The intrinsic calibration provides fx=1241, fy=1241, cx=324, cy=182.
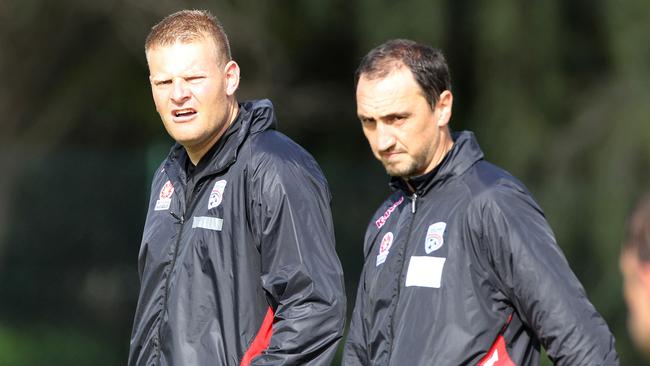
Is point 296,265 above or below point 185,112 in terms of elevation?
below

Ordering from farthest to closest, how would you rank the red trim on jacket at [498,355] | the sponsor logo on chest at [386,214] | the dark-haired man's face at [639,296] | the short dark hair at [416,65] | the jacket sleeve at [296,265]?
1. the sponsor logo on chest at [386,214]
2. the short dark hair at [416,65]
3. the red trim on jacket at [498,355]
4. the jacket sleeve at [296,265]
5. the dark-haired man's face at [639,296]

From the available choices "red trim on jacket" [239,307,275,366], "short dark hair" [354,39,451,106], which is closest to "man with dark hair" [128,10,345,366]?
"red trim on jacket" [239,307,275,366]

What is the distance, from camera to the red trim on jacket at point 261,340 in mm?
3561

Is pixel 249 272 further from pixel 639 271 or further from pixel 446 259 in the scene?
pixel 639 271

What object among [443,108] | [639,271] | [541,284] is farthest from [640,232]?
[443,108]

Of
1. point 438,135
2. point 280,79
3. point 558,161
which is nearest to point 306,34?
point 280,79

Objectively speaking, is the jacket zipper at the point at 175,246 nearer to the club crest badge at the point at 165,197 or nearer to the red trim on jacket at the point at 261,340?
the club crest badge at the point at 165,197

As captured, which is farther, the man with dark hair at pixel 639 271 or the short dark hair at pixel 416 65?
the short dark hair at pixel 416 65

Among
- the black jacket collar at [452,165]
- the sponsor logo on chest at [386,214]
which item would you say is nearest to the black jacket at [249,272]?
the black jacket collar at [452,165]

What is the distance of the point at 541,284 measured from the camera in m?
3.54

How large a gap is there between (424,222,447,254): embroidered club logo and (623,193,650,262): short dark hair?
1172mm

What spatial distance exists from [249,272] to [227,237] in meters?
0.12

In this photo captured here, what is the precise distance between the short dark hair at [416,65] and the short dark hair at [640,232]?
1.45 metres

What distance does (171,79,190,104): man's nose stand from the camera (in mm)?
3789
